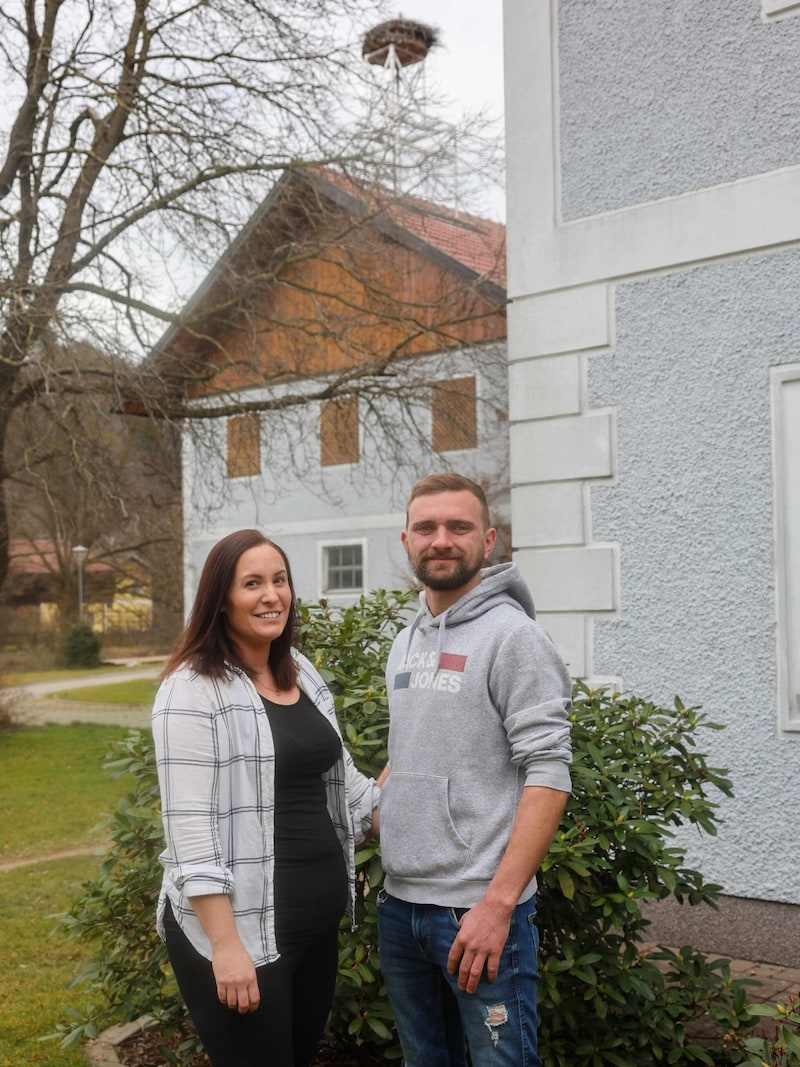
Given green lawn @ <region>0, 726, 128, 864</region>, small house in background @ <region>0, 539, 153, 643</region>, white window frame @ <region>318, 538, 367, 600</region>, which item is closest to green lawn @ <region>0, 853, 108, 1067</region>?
green lawn @ <region>0, 726, 128, 864</region>

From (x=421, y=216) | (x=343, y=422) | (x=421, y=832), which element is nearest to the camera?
(x=421, y=832)

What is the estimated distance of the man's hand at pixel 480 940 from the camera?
2555mm

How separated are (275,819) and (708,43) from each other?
479 cm

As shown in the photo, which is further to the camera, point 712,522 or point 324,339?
point 324,339

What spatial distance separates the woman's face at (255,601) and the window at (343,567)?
63.2 ft

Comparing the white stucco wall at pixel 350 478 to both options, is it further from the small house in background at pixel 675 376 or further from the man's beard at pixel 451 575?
the man's beard at pixel 451 575

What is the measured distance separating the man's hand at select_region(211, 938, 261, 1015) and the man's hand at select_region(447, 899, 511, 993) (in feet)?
1.51

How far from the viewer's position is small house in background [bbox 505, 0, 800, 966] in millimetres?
5469

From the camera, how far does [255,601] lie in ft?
9.20

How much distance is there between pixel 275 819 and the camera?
2.71 m

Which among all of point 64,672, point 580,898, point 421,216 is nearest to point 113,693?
point 64,672

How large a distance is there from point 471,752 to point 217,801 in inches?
23.4

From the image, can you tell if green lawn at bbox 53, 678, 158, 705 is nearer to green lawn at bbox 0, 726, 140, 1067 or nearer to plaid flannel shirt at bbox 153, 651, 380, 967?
green lawn at bbox 0, 726, 140, 1067

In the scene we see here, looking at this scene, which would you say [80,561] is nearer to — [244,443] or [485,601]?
[244,443]
